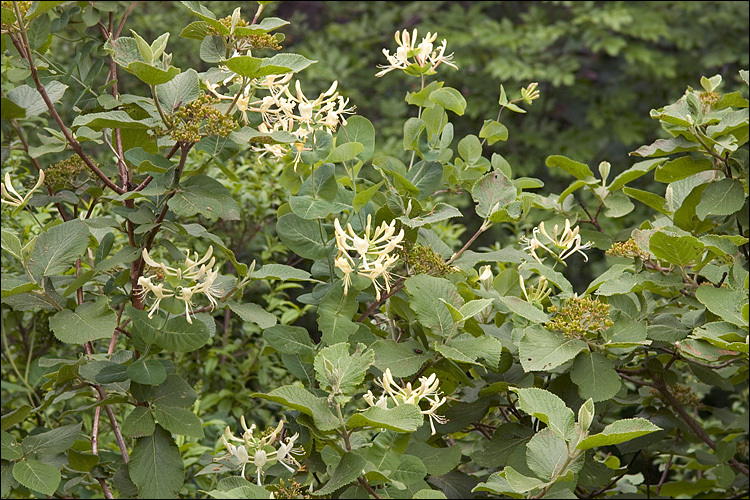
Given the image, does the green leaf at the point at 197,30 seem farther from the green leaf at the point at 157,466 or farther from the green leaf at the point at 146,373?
the green leaf at the point at 157,466

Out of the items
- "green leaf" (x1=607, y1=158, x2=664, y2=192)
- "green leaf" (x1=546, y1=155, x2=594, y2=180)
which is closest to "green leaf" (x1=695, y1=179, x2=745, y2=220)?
"green leaf" (x1=607, y1=158, x2=664, y2=192)

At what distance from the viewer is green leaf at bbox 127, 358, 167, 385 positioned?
3.52 feet

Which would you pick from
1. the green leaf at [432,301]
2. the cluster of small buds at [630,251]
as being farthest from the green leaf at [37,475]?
the cluster of small buds at [630,251]

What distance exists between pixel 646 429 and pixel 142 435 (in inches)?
26.6

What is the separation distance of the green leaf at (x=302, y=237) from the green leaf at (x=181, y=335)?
0.60 ft

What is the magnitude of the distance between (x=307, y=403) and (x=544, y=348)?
0.41 meters

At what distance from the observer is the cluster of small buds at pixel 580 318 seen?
3.88ft

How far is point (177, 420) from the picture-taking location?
1120mm

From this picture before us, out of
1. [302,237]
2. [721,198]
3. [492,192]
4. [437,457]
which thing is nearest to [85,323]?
[302,237]

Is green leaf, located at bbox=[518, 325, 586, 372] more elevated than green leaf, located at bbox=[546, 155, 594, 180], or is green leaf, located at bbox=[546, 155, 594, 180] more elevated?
green leaf, located at bbox=[546, 155, 594, 180]

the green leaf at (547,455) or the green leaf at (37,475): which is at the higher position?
the green leaf at (547,455)

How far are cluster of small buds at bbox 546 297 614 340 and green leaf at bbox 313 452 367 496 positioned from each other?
0.42 meters

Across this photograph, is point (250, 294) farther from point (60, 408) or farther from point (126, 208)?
point (126, 208)

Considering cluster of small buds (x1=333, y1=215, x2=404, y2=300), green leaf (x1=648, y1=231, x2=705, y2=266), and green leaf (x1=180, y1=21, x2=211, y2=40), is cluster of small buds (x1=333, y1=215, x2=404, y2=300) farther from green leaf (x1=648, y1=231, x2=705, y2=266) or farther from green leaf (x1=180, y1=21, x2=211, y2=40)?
green leaf (x1=648, y1=231, x2=705, y2=266)
